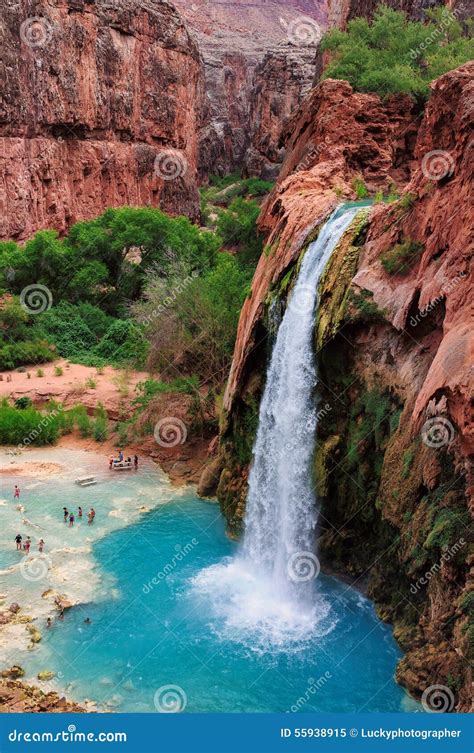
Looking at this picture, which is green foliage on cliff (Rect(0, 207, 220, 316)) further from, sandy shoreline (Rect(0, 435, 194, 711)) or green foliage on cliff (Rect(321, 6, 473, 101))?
sandy shoreline (Rect(0, 435, 194, 711))

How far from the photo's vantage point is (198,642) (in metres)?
11.9

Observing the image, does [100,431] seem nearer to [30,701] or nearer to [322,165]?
[322,165]

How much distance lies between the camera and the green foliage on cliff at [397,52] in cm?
2389

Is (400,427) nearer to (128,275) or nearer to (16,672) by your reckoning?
(16,672)

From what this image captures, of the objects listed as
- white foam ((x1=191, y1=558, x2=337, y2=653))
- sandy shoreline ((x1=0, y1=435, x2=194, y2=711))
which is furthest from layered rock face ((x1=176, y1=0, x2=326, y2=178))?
white foam ((x1=191, y1=558, x2=337, y2=653))

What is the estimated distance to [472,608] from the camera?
9195 millimetres

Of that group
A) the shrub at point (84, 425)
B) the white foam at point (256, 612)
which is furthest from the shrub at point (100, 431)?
the white foam at point (256, 612)

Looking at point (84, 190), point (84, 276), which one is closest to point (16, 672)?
point (84, 276)

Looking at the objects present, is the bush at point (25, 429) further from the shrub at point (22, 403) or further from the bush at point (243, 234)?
the bush at point (243, 234)

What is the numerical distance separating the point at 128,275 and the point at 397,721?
30713 mm

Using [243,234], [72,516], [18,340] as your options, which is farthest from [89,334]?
[72,516]

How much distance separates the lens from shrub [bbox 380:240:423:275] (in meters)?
12.6

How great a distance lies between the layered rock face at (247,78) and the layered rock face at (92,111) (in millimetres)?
9415

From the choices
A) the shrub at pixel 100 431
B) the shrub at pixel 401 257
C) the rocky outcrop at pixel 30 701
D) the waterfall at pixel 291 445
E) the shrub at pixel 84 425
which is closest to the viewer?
the rocky outcrop at pixel 30 701
